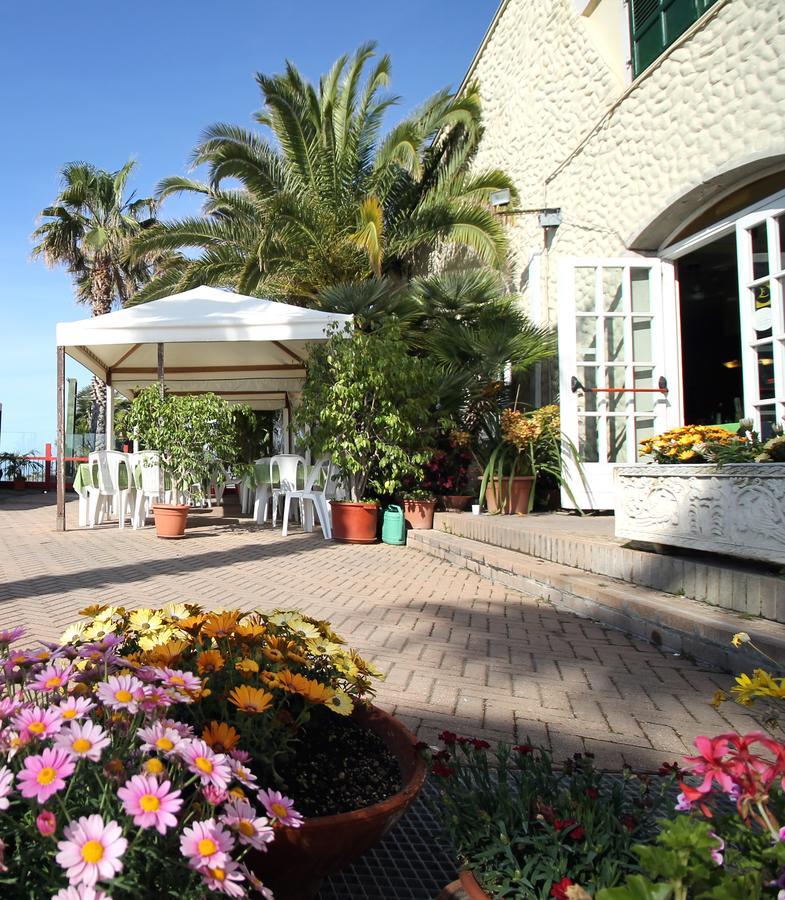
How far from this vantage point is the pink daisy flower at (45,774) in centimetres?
88

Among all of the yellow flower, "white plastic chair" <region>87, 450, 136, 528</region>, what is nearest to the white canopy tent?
"white plastic chair" <region>87, 450, 136, 528</region>

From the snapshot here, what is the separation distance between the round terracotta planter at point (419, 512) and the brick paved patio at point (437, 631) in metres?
0.89

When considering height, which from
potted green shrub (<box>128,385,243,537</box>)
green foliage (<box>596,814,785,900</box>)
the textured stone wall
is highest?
the textured stone wall

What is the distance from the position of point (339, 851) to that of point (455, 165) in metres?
13.6

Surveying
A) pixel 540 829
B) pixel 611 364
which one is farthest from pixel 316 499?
pixel 540 829

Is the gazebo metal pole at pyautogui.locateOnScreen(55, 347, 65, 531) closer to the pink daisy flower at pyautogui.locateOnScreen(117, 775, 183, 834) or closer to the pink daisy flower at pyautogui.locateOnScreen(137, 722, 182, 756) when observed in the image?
the pink daisy flower at pyautogui.locateOnScreen(137, 722, 182, 756)

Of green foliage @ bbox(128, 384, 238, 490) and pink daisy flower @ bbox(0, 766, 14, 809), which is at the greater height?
green foliage @ bbox(128, 384, 238, 490)

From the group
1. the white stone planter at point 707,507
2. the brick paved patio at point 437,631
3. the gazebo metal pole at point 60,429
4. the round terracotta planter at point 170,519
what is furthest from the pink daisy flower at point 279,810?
the gazebo metal pole at point 60,429

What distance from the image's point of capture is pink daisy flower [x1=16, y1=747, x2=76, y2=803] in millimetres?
884

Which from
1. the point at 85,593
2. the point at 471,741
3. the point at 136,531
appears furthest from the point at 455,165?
the point at 471,741

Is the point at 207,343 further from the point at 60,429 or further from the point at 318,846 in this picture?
the point at 318,846

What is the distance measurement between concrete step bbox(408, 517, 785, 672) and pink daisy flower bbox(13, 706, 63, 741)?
253 centimetres

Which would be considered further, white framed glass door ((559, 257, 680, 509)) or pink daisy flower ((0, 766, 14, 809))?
white framed glass door ((559, 257, 680, 509))

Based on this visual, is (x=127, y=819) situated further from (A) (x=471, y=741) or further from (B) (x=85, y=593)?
(B) (x=85, y=593)
